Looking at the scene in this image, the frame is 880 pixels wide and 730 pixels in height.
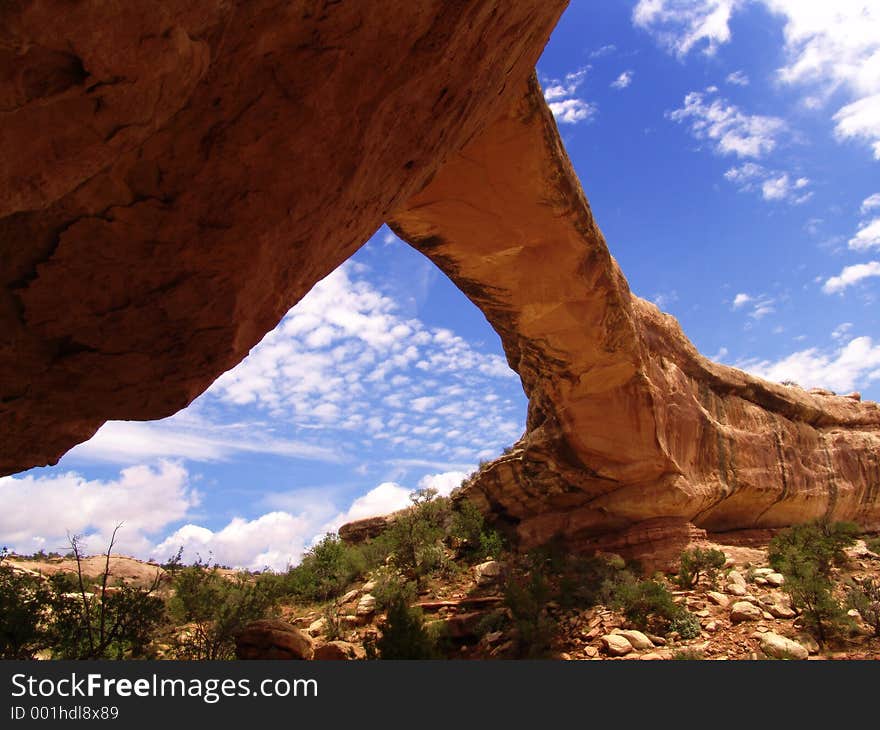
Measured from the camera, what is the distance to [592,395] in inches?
485

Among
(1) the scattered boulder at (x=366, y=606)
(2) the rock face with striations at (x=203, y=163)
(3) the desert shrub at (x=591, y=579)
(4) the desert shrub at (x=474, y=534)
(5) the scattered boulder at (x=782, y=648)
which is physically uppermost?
(2) the rock face with striations at (x=203, y=163)

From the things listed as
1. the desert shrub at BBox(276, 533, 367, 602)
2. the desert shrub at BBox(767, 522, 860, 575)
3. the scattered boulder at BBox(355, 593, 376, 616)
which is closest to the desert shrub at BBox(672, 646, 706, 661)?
the desert shrub at BBox(767, 522, 860, 575)

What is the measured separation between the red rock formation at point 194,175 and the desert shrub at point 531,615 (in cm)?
712

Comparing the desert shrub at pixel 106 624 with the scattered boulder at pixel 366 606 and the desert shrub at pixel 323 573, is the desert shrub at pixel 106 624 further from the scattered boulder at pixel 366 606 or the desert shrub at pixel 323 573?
the desert shrub at pixel 323 573

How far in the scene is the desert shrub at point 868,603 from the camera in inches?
349

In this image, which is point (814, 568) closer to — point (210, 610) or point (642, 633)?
point (642, 633)

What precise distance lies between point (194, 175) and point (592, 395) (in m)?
10.1

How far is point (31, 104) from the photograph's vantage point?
2260 millimetres

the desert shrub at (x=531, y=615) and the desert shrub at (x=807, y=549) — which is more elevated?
the desert shrub at (x=807, y=549)

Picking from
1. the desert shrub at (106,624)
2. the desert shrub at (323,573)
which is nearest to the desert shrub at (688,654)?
the desert shrub at (106,624)

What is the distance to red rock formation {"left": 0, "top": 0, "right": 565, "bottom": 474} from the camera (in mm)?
2492

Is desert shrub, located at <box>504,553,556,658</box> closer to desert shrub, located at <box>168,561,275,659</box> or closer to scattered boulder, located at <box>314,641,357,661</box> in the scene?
scattered boulder, located at <box>314,641,357,661</box>

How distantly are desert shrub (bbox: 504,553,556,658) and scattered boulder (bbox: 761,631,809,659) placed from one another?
10.2 ft

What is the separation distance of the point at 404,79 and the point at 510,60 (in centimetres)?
157
